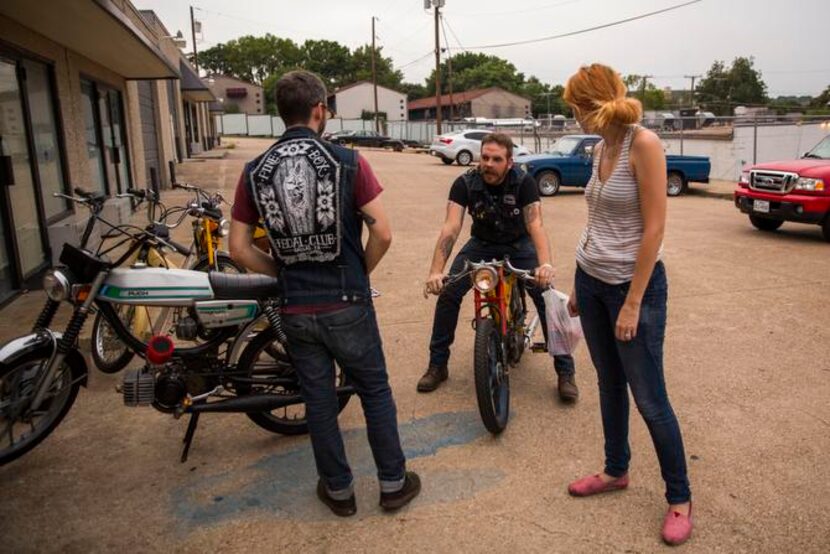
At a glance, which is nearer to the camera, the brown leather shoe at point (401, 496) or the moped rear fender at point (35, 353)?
the brown leather shoe at point (401, 496)

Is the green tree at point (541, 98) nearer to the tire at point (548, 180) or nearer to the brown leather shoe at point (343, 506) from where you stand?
the tire at point (548, 180)

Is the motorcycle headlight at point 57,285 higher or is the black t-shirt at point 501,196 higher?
the black t-shirt at point 501,196

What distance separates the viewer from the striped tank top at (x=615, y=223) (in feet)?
8.68

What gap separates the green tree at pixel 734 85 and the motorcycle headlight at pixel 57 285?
9673 centimetres

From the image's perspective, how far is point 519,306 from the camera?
452 cm

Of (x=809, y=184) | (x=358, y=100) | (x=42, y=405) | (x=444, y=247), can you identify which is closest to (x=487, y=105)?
(x=358, y=100)

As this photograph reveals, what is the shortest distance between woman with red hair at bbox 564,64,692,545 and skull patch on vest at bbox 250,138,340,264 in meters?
1.10

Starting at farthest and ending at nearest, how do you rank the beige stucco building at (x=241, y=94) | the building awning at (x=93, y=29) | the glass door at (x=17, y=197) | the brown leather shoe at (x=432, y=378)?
1. the beige stucco building at (x=241, y=94)
2. the glass door at (x=17, y=197)
3. the building awning at (x=93, y=29)
4. the brown leather shoe at (x=432, y=378)

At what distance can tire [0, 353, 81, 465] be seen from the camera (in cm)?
338

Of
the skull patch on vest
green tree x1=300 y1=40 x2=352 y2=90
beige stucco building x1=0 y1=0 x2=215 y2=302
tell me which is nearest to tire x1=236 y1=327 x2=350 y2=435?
the skull patch on vest

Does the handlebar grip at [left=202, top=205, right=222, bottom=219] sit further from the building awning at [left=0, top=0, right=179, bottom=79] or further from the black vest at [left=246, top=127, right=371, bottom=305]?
the black vest at [left=246, top=127, right=371, bottom=305]

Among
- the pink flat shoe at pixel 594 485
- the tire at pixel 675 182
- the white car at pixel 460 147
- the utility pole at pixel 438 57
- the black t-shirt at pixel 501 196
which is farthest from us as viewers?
the utility pole at pixel 438 57

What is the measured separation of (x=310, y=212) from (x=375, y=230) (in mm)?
291

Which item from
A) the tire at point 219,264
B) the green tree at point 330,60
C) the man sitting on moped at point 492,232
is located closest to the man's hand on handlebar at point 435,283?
the man sitting on moped at point 492,232
